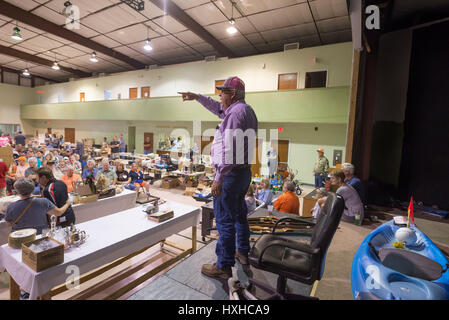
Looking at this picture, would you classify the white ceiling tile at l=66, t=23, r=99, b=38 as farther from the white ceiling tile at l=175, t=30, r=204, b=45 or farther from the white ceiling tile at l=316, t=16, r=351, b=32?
the white ceiling tile at l=316, t=16, r=351, b=32

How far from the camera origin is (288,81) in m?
10.7

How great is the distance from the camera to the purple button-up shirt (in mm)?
1917

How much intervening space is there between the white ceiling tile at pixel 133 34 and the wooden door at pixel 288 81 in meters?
6.15

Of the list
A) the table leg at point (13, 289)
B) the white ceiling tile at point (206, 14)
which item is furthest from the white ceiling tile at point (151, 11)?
the table leg at point (13, 289)

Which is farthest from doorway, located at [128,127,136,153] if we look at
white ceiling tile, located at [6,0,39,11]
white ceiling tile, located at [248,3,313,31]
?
white ceiling tile, located at [248,3,313,31]

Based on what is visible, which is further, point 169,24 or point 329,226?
point 169,24

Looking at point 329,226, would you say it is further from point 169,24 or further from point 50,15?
point 50,15

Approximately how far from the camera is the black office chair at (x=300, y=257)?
181cm

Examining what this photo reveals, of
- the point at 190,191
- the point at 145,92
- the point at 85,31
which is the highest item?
the point at 85,31

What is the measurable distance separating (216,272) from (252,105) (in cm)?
910

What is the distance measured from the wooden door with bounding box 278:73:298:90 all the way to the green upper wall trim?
120 centimetres

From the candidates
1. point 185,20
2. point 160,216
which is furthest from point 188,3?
point 160,216

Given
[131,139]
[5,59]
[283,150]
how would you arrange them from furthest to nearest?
[5,59] < [131,139] < [283,150]
